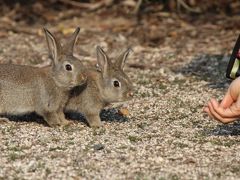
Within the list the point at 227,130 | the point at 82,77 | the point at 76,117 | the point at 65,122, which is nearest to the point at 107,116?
the point at 76,117

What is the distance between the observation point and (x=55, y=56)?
8.03 meters

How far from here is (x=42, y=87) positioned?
26.1 feet

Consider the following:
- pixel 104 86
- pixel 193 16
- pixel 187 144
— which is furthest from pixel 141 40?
pixel 187 144

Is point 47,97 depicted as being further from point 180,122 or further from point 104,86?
point 180,122

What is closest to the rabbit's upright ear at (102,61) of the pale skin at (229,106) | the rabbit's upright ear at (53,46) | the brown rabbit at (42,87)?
the brown rabbit at (42,87)

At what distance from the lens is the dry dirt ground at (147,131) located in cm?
627

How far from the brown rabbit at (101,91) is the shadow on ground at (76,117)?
33 centimetres

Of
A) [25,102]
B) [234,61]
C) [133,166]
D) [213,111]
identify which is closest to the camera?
[133,166]

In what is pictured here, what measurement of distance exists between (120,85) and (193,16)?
6.13 meters

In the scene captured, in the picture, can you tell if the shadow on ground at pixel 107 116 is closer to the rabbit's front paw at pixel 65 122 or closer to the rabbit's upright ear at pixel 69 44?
the rabbit's front paw at pixel 65 122

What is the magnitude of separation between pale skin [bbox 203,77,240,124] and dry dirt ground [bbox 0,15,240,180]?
1.02ft

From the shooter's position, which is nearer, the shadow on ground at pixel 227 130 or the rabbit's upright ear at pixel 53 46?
the shadow on ground at pixel 227 130

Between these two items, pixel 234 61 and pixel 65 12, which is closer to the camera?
pixel 234 61

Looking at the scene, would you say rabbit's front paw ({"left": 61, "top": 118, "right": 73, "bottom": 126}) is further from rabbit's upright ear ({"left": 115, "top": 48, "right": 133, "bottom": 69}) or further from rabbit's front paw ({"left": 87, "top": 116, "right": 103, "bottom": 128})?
rabbit's upright ear ({"left": 115, "top": 48, "right": 133, "bottom": 69})
